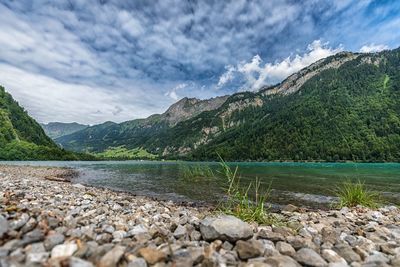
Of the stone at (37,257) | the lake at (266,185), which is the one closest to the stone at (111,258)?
the stone at (37,257)

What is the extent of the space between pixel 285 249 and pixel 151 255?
2901 millimetres

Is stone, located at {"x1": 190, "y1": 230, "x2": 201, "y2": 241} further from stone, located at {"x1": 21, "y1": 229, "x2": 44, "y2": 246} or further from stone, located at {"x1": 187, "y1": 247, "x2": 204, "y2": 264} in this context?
stone, located at {"x1": 21, "y1": 229, "x2": 44, "y2": 246}

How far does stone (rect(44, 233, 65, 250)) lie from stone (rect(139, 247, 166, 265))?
4.66ft

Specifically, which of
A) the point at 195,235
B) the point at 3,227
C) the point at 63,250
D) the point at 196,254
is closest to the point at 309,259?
the point at 196,254

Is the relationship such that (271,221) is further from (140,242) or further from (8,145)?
(8,145)

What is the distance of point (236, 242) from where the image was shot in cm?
546

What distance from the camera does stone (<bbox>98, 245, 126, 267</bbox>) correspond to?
3850mm

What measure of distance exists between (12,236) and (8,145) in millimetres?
166141

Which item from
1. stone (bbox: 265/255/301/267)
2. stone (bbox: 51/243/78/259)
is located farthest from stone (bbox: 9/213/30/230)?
stone (bbox: 265/255/301/267)

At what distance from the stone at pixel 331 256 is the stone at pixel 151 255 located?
3.26 metres

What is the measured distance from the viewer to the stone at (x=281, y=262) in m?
4.56

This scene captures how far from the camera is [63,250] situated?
411 cm

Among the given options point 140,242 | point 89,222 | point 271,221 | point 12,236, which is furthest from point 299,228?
point 12,236

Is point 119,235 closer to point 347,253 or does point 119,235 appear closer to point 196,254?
point 196,254
